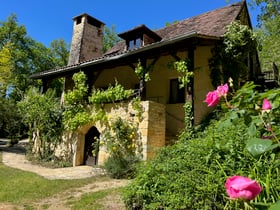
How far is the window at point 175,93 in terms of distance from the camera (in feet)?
43.9

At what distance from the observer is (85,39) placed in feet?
59.6

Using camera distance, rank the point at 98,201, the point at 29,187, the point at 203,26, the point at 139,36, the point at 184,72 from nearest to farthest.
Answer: the point at 98,201, the point at 29,187, the point at 184,72, the point at 203,26, the point at 139,36

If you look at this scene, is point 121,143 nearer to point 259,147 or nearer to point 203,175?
point 203,175

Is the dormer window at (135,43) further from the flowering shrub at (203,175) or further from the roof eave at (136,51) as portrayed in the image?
the flowering shrub at (203,175)

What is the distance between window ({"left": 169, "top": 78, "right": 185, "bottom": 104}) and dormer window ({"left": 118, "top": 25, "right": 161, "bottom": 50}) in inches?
101

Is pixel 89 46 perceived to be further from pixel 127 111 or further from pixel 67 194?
pixel 67 194

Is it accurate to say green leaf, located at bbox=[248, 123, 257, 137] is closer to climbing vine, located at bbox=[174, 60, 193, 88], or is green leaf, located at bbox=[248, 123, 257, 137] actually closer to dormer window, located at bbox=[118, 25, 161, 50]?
climbing vine, located at bbox=[174, 60, 193, 88]

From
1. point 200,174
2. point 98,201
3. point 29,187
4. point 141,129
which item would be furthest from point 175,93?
point 200,174

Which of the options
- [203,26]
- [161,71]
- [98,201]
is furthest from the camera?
[161,71]

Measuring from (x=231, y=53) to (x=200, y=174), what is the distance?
28.0 feet

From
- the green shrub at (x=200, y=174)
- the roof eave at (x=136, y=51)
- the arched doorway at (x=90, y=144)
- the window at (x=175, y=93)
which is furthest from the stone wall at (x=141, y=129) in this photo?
the green shrub at (x=200, y=174)

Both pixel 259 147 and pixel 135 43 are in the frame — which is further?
pixel 135 43

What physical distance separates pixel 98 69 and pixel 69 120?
2.79 meters

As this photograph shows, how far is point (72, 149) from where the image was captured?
12938mm
